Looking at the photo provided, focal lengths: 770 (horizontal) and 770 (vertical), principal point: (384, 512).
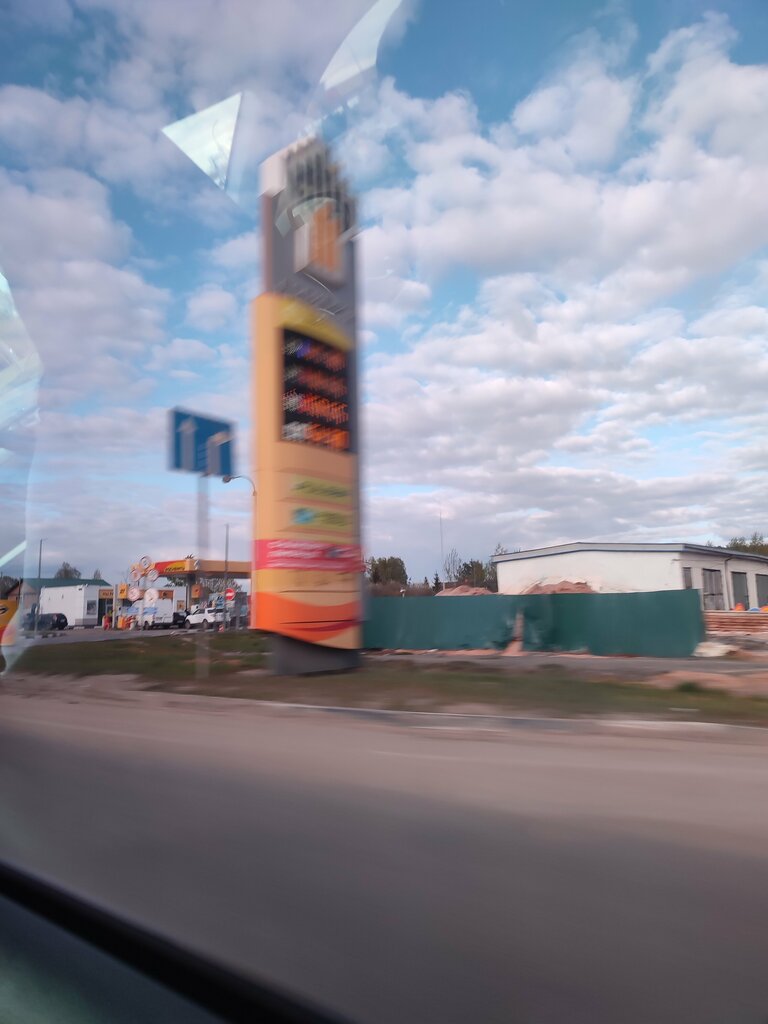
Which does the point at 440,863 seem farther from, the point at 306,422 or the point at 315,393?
the point at 315,393

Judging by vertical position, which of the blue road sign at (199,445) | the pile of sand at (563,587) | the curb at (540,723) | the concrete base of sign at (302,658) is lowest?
the curb at (540,723)

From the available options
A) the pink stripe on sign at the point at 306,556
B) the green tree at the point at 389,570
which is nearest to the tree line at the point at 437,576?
the green tree at the point at 389,570

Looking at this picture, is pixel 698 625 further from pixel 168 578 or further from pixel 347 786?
pixel 168 578

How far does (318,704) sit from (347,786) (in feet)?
21.6

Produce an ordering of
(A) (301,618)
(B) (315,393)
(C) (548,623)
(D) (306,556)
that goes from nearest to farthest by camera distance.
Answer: (A) (301,618)
(D) (306,556)
(B) (315,393)
(C) (548,623)

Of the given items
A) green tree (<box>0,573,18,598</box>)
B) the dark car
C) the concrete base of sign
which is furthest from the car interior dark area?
the dark car

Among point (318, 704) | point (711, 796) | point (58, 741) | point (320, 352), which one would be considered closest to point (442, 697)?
point (318, 704)

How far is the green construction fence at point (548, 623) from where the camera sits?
23.6 m

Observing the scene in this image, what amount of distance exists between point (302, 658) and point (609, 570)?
83.5 ft

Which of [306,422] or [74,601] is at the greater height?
[306,422]

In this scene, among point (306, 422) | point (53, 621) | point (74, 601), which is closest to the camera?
point (306, 422)

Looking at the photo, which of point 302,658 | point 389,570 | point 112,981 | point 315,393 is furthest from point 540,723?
point 389,570

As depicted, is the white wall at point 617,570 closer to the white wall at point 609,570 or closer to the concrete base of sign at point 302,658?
the white wall at point 609,570

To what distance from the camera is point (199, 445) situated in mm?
17422
